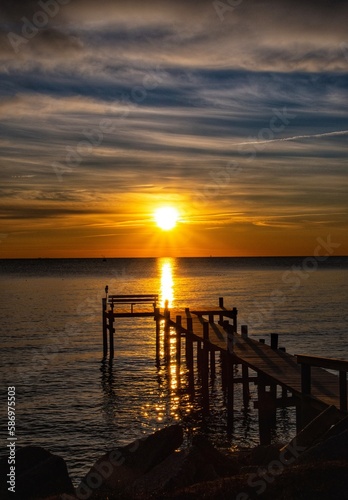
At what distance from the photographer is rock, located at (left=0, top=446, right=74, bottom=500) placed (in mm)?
12062

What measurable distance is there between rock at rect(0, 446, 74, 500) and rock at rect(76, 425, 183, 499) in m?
0.44

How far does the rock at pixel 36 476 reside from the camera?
12062mm

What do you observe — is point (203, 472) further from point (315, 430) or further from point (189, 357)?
point (189, 357)

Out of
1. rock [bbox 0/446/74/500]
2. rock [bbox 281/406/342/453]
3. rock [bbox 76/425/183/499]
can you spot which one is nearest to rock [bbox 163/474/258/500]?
rock [bbox 281/406/342/453]

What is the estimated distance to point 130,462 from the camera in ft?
42.0

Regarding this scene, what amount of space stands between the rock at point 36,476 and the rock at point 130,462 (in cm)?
44

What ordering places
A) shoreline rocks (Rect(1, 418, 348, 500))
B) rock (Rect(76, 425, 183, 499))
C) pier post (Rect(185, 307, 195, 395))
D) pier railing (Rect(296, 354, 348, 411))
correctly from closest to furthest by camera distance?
shoreline rocks (Rect(1, 418, 348, 500))
rock (Rect(76, 425, 183, 499))
pier railing (Rect(296, 354, 348, 411))
pier post (Rect(185, 307, 195, 395))

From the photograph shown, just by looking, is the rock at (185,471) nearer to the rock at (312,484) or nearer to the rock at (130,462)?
the rock at (130,462)

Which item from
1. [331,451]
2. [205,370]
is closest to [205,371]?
[205,370]

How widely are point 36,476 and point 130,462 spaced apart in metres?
1.87

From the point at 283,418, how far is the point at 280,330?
2677cm

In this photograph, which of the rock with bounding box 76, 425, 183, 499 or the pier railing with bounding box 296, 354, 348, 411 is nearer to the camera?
the rock with bounding box 76, 425, 183, 499

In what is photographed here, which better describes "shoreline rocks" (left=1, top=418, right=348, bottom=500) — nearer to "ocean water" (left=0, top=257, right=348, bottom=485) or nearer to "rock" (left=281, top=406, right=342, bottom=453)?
"rock" (left=281, top=406, right=342, bottom=453)

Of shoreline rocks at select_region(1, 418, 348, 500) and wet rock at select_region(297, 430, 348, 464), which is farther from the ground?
wet rock at select_region(297, 430, 348, 464)
